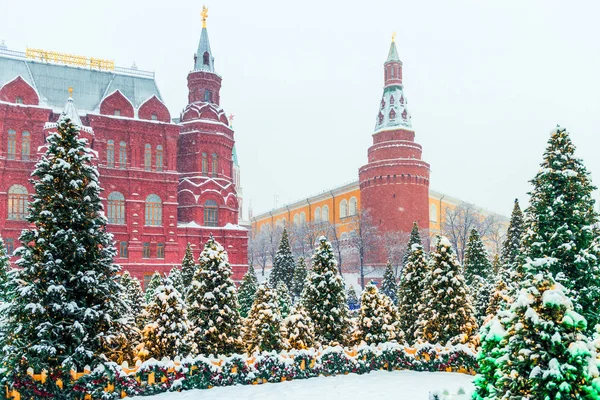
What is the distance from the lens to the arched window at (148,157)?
4049 centimetres

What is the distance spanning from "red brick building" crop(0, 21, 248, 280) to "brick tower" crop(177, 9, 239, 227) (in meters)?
0.09

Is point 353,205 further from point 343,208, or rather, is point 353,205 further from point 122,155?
point 122,155

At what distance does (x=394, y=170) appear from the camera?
55.8 m

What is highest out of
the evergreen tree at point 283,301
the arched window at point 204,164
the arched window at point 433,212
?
the arched window at point 204,164

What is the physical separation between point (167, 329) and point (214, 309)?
72.9 inches

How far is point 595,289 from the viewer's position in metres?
13.3

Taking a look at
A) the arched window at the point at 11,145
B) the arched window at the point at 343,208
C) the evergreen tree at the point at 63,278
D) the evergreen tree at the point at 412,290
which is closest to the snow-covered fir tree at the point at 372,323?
the evergreen tree at the point at 412,290

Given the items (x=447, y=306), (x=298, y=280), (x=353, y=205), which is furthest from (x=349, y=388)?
(x=353, y=205)

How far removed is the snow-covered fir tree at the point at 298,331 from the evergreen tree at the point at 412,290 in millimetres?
5939

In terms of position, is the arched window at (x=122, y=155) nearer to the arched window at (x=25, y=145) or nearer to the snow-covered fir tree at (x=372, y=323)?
the arched window at (x=25, y=145)

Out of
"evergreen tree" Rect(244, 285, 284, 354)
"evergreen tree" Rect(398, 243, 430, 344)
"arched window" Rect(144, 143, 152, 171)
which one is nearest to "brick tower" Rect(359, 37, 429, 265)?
"arched window" Rect(144, 143, 152, 171)

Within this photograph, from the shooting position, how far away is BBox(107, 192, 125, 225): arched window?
3881cm

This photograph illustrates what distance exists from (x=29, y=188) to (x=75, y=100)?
839cm

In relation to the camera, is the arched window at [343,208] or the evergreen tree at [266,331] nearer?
the evergreen tree at [266,331]
